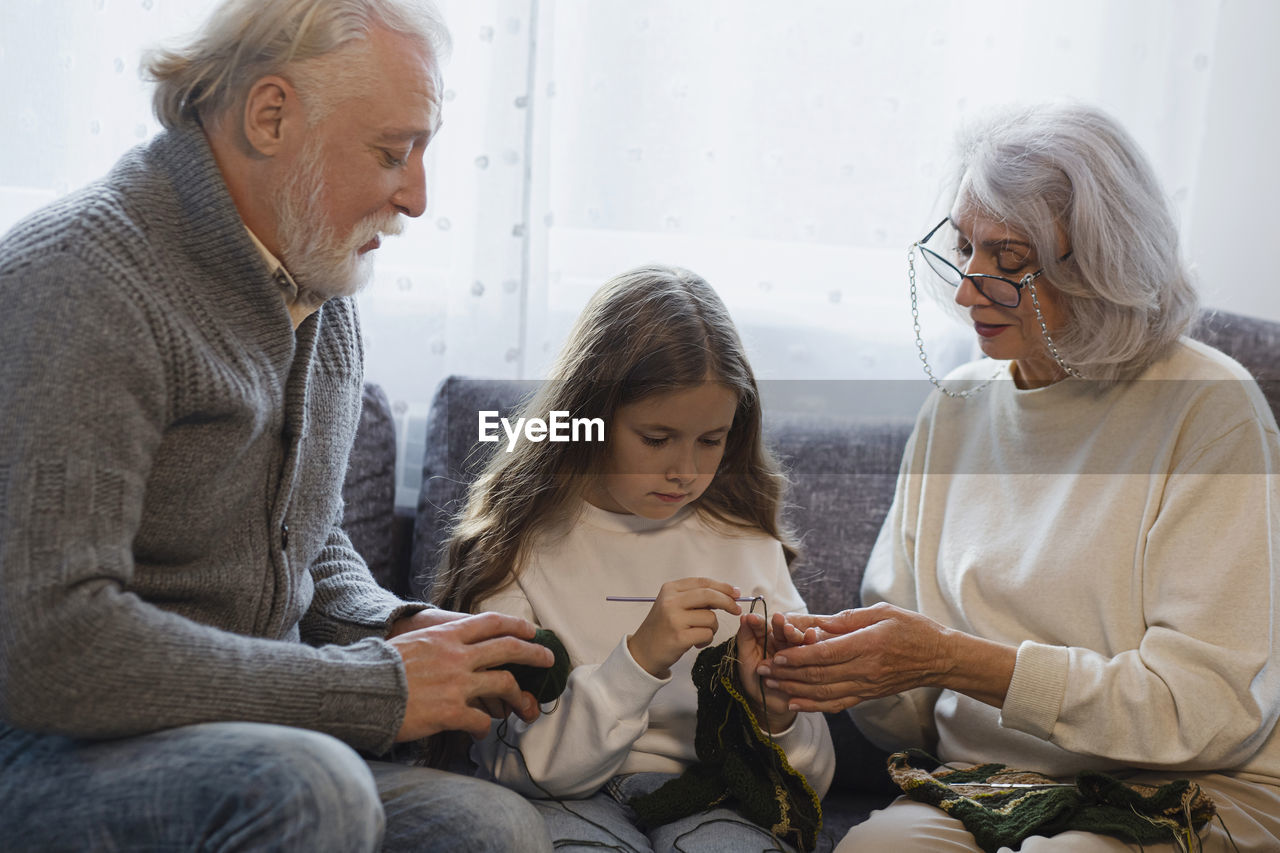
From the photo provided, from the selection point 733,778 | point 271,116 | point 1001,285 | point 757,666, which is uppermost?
point 271,116

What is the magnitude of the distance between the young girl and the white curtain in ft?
1.78

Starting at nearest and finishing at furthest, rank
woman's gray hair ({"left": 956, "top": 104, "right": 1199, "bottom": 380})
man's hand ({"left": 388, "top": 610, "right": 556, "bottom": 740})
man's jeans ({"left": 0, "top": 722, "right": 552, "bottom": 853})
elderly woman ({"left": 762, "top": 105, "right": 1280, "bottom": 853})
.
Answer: man's jeans ({"left": 0, "top": 722, "right": 552, "bottom": 853}) → man's hand ({"left": 388, "top": 610, "right": 556, "bottom": 740}) → elderly woman ({"left": 762, "top": 105, "right": 1280, "bottom": 853}) → woman's gray hair ({"left": 956, "top": 104, "right": 1199, "bottom": 380})

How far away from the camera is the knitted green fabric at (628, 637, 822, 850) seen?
4.73 feet

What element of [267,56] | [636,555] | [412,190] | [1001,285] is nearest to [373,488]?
[636,555]

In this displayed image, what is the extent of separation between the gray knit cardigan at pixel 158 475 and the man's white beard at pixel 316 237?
0.06m

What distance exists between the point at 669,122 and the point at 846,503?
81cm

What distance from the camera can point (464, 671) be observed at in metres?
1.24

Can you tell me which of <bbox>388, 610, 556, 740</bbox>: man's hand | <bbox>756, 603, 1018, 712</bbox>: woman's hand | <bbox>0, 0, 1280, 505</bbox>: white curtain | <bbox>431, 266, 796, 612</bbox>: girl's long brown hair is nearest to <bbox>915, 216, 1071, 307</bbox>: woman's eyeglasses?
<bbox>431, 266, 796, 612</bbox>: girl's long brown hair

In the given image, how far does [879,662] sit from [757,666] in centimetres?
16

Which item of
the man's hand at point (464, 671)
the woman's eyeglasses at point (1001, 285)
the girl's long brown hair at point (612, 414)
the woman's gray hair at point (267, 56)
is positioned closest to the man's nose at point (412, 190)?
the woman's gray hair at point (267, 56)

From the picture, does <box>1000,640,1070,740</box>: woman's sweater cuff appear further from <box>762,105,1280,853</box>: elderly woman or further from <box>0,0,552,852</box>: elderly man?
<box>0,0,552,852</box>: elderly man

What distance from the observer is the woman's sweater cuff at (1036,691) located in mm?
1424

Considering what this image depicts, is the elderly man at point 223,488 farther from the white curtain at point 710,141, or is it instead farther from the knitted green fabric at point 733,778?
the white curtain at point 710,141

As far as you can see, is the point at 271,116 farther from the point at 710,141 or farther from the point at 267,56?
the point at 710,141
